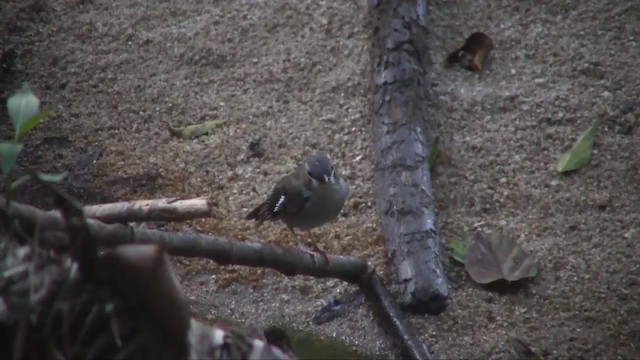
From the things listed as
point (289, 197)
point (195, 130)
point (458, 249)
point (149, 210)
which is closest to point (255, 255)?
point (149, 210)

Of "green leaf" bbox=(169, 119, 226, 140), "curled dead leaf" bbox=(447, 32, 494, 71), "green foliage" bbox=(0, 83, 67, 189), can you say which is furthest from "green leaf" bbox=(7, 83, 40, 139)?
"curled dead leaf" bbox=(447, 32, 494, 71)

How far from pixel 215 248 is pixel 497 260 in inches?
50.3

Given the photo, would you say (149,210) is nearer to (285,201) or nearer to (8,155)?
(8,155)

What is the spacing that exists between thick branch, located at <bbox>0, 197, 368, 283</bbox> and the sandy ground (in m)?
0.26

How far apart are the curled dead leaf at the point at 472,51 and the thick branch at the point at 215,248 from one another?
5.38ft

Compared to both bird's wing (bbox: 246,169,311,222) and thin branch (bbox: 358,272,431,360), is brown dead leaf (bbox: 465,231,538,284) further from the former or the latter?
bird's wing (bbox: 246,169,311,222)

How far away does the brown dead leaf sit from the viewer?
11.3 feet

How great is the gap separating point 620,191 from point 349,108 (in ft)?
4.24

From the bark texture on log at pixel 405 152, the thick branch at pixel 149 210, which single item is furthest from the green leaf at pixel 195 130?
the thick branch at pixel 149 210

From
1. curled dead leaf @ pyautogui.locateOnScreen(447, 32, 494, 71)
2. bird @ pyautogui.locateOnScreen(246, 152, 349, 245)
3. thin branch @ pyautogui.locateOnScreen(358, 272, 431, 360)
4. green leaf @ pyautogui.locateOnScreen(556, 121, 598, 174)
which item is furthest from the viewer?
curled dead leaf @ pyautogui.locateOnScreen(447, 32, 494, 71)

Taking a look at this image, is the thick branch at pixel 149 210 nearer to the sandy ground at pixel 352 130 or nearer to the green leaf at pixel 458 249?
the sandy ground at pixel 352 130

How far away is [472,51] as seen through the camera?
15.1 feet

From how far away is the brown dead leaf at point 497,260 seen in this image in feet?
11.3

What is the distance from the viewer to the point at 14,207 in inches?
81.7
